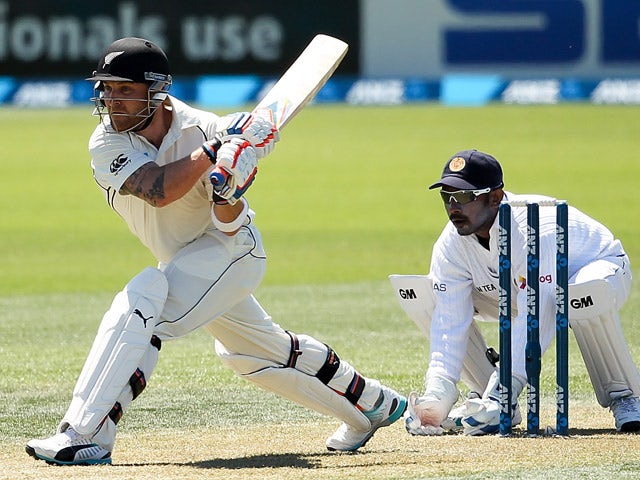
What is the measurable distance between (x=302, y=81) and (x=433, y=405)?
135cm

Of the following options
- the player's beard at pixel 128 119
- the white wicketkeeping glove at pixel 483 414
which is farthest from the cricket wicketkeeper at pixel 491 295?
the player's beard at pixel 128 119

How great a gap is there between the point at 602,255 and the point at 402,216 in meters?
10.0

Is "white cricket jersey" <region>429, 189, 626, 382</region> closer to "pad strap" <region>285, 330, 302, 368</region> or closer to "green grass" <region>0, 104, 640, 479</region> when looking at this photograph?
"green grass" <region>0, 104, 640, 479</region>

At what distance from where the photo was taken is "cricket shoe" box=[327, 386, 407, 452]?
505 centimetres

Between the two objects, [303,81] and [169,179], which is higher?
[303,81]

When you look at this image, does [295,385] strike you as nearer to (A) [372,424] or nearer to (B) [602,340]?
(A) [372,424]

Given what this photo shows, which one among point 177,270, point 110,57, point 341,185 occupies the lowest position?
point 341,185

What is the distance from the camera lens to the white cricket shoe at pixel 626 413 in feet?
16.8

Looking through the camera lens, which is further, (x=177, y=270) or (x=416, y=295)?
(x=416, y=295)

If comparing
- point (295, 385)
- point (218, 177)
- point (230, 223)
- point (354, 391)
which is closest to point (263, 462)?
point (295, 385)

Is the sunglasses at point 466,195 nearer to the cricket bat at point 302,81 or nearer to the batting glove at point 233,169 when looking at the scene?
the cricket bat at point 302,81

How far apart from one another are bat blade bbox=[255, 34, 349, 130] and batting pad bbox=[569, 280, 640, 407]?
4.11ft

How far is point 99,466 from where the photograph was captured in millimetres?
4410

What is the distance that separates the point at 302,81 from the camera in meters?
5.25
